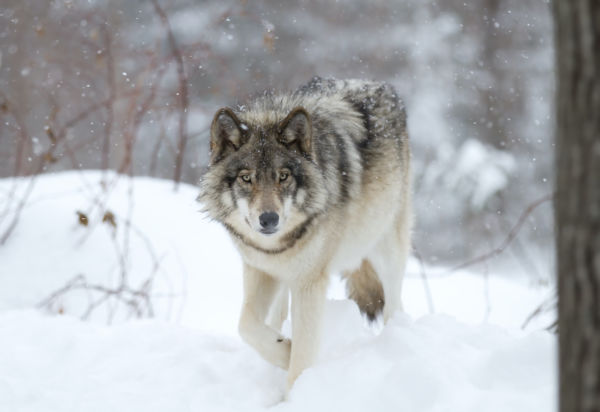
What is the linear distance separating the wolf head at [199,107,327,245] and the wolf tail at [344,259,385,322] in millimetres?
1140

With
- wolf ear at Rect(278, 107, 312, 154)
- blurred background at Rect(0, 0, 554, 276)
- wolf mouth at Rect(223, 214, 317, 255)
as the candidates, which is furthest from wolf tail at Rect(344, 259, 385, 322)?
blurred background at Rect(0, 0, 554, 276)

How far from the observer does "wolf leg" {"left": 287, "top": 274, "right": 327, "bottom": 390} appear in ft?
9.99

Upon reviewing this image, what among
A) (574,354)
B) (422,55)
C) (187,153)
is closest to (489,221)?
(422,55)

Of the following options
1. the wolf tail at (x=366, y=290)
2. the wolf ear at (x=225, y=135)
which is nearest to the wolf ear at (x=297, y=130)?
the wolf ear at (x=225, y=135)

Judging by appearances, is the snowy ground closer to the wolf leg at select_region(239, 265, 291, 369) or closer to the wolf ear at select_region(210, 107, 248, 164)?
the wolf leg at select_region(239, 265, 291, 369)

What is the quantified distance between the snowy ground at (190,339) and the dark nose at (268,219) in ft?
2.18

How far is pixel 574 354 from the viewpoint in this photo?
116 cm

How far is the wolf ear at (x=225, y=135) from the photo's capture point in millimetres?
2971

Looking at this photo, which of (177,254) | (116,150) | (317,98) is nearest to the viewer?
(317,98)

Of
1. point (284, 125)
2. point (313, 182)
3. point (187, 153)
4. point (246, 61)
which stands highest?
point (246, 61)

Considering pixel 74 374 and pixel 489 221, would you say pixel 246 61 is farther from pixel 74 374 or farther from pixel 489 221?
pixel 74 374

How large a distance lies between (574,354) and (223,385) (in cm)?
207

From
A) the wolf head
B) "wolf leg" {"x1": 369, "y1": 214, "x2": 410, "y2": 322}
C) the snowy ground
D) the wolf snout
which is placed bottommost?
the snowy ground

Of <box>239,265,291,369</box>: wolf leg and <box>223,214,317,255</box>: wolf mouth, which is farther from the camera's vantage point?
<box>239,265,291,369</box>: wolf leg
